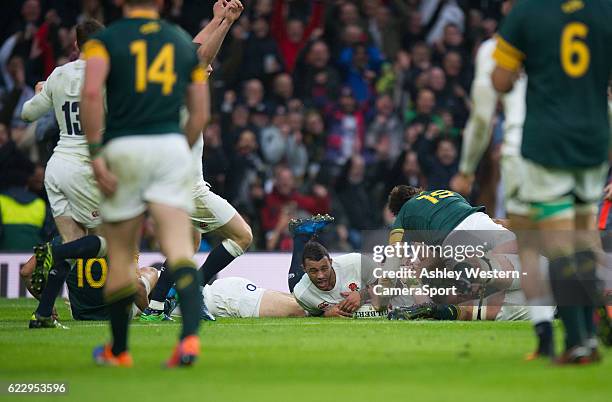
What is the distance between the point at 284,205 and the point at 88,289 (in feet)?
23.5

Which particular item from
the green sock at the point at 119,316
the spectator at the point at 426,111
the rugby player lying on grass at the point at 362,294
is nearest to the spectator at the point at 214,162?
the spectator at the point at 426,111

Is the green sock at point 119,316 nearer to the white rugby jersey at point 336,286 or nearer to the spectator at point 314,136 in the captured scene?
the white rugby jersey at point 336,286

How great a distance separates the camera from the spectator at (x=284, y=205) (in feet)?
64.3

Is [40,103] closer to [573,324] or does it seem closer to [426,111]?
[573,324]

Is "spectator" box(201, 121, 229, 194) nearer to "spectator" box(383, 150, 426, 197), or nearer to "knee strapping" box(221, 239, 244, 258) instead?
"spectator" box(383, 150, 426, 197)

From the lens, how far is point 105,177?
782cm

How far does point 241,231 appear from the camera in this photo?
41.1 feet

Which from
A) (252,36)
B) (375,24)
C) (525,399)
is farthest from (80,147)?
(375,24)

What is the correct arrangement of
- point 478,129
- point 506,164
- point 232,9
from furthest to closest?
1. point 232,9
2. point 506,164
3. point 478,129

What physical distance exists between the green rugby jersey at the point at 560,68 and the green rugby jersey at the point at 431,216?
495 centimetres

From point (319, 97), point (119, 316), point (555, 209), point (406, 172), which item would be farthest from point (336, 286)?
point (319, 97)

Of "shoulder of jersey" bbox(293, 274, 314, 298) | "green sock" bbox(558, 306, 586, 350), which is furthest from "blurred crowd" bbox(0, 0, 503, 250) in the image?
"green sock" bbox(558, 306, 586, 350)

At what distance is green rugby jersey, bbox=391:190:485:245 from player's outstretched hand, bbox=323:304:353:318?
0.96 meters

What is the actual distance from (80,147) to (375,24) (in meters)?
10.9
